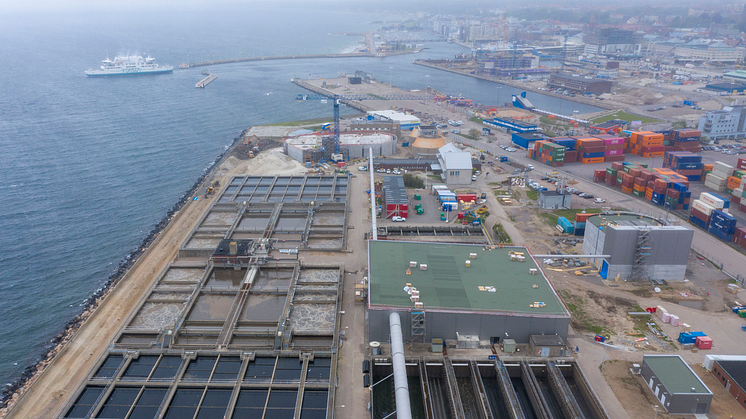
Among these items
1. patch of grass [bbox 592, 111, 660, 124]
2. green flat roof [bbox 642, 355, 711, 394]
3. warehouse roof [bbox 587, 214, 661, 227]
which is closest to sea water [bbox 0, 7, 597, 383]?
patch of grass [bbox 592, 111, 660, 124]

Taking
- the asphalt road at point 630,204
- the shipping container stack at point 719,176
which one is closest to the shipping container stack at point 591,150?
the asphalt road at point 630,204

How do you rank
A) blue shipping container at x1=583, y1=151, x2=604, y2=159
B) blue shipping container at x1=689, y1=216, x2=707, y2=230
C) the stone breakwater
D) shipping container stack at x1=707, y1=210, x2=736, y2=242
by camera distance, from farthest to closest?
blue shipping container at x1=583, y1=151, x2=604, y2=159 < blue shipping container at x1=689, y1=216, x2=707, y2=230 < shipping container stack at x1=707, y1=210, x2=736, y2=242 < the stone breakwater

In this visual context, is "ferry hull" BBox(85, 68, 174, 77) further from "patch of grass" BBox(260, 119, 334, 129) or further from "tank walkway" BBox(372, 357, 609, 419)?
"tank walkway" BBox(372, 357, 609, 419)

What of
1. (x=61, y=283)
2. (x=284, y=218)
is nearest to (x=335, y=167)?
(x=284, y=218)

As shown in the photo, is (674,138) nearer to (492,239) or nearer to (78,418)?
(492,239)

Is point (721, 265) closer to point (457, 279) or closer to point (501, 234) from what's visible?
point (501, 234)
